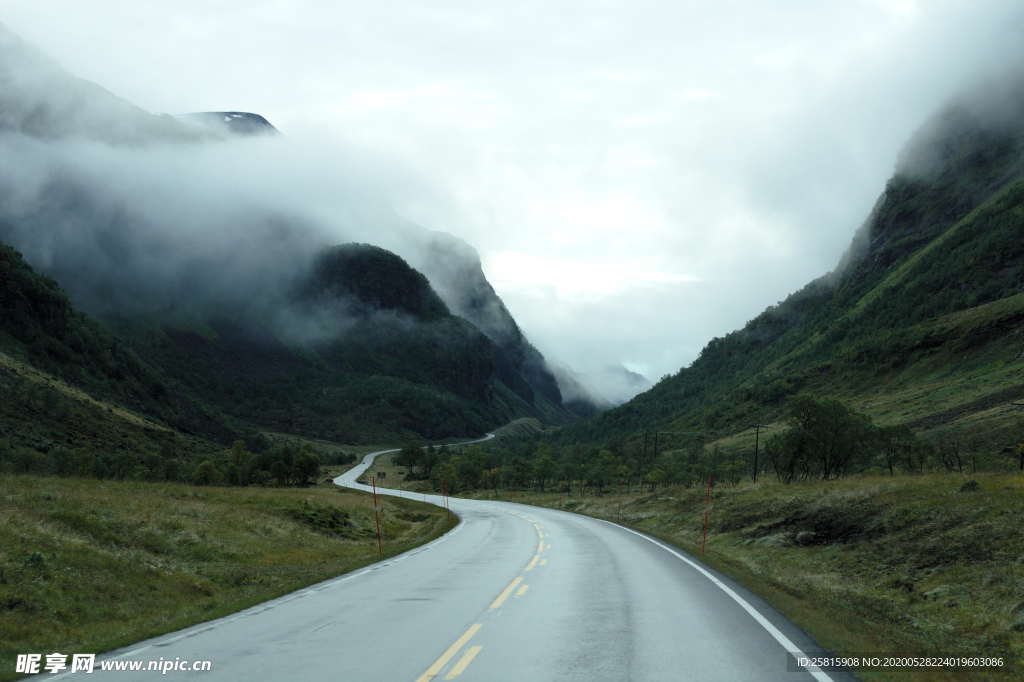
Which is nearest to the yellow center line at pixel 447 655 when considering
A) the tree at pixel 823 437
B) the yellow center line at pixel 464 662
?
the yellow center line at pixel 464 662

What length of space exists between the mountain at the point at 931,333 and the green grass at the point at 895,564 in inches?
1811

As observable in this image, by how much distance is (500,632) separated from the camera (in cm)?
1071

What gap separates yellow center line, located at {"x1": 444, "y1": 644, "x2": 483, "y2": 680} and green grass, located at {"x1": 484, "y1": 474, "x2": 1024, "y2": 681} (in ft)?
15.6

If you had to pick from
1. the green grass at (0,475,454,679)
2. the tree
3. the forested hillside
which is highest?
the forested hillside

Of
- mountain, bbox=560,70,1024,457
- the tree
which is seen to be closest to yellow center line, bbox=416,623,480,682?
the tree

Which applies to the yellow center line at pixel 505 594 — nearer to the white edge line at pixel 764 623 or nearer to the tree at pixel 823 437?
the white edge line at pixel 764 623

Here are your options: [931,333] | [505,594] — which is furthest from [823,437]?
[931,333]

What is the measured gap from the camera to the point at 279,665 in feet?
29.1

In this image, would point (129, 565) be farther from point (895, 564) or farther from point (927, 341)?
point (927, 341)

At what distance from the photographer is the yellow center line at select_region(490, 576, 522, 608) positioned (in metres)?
13.3

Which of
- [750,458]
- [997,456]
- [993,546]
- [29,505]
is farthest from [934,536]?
[750,458]

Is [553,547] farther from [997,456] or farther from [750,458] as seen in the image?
[750,458]

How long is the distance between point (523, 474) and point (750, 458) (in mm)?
33303

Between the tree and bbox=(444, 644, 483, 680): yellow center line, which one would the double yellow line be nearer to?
bbox=(444, 644, 483, 680): yellow center line
